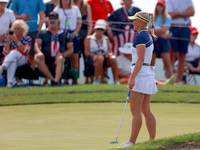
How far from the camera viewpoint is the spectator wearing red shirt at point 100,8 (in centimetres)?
1483

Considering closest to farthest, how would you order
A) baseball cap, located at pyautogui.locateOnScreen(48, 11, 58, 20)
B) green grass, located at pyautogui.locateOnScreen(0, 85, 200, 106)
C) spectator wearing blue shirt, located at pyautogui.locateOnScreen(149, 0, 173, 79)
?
1. green grass, located at pyautogui.locateOnScreen(0, 85, 200, 106)
2. baseball cap, located at pyautogui.locateOnScreen(48, 11, 58, 20)
3. spectator wearing blue shirt, located at pyautogui.locateOnScreen(149, 0, 173, 79)

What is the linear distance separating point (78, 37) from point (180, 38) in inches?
120

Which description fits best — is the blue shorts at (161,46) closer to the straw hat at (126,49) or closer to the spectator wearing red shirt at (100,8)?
the straw hat at (126,49)

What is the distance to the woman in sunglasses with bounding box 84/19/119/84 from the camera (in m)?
14.1

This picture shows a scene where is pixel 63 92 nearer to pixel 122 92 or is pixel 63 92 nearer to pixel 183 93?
pixel 122 92

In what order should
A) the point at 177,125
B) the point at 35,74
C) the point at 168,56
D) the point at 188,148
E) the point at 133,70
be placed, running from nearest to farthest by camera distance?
the point at 188,148, the point at 133,70, the point at 177,125, the point at 35,74, the point at 168,56

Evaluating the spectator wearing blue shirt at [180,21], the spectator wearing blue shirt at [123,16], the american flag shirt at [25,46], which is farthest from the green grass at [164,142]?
the spectator wearing blue shirt at [180,21]

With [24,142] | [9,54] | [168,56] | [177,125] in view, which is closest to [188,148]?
[24,142]

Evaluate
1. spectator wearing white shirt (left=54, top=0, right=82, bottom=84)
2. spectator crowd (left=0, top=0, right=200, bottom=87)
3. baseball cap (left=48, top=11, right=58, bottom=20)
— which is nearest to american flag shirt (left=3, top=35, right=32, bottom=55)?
spectator crowd (left=0, top=0, right=200, bottom=87)

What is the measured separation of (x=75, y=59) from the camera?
14414mm

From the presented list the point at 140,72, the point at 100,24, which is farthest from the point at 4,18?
the point at 140,72

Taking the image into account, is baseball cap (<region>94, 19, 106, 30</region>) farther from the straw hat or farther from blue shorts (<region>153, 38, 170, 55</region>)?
blue shorts (<region>153, 38, 170, 55</region>)

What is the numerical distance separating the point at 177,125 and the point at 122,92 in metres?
4.85

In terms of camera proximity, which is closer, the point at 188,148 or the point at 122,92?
the point at 188,148
